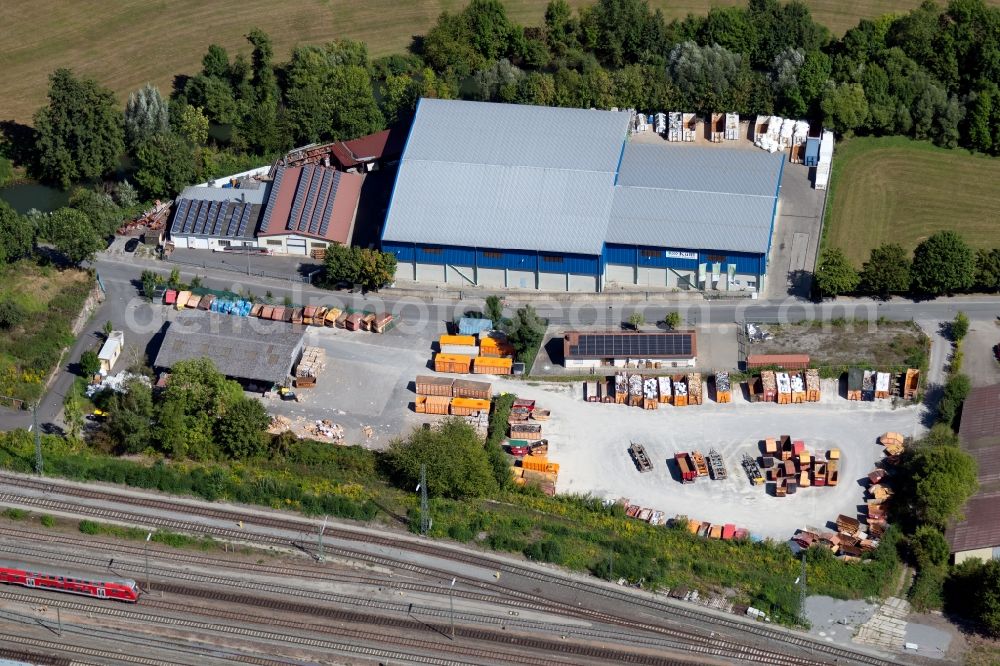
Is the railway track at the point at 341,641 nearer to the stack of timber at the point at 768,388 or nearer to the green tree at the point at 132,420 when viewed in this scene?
the green tree at the point at 132,420

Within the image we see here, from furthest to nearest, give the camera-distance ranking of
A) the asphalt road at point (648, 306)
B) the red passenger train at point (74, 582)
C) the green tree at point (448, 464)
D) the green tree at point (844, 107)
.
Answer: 1. the green tree at point (844, 107)
2. the asphalt road at point (648, 306)
3. the green tree at point (448, 464)
4. the red passenger train at point (74, 582)

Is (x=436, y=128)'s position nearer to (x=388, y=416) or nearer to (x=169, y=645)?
(x=388, y=416)

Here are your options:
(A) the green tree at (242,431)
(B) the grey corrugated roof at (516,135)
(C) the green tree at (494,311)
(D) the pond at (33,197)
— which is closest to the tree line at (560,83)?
(D) the pond at (33,197)

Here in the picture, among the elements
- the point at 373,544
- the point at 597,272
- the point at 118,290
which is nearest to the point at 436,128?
the point at 597,272

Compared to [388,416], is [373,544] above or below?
below

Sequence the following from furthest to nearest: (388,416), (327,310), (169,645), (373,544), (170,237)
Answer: (170,237), (327,310), (388,416), (373,544), (169,645)

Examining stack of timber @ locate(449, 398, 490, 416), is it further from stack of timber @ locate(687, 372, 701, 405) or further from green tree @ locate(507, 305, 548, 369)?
stack of timber @ locate(687, 372, 701, 405)

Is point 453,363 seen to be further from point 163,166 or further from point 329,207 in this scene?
point 163,166
